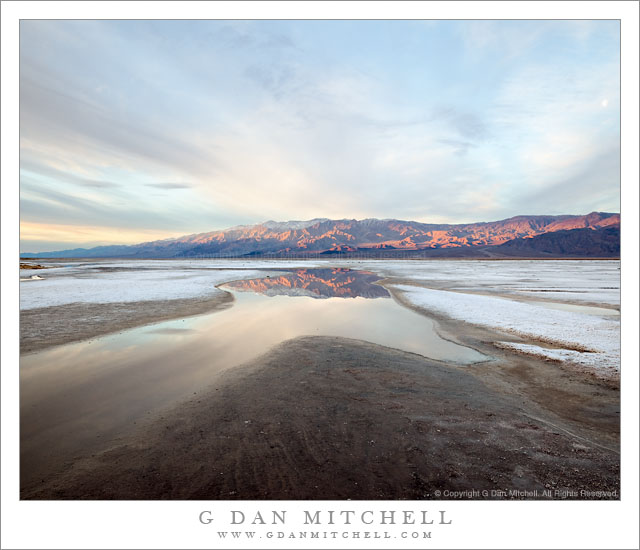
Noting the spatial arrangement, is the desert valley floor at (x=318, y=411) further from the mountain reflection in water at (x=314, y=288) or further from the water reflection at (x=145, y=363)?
the mountain reflection in water at (x=314, y=288)

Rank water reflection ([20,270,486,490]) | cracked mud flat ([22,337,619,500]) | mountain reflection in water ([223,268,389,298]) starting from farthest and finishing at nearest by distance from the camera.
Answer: mountain reflection in water ([223,268,389,298])
water reflection ([20,270,486,490])
cracked mud flat ([22,337,619,500])

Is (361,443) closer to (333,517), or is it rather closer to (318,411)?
(318,411)

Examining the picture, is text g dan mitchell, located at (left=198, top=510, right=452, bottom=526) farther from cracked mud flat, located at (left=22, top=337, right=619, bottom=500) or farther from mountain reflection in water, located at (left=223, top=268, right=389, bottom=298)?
mountain reflection in water, located at (left=223, top=268, right=389, bottom=298)

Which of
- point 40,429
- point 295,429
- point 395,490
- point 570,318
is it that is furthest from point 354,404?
point 570,318

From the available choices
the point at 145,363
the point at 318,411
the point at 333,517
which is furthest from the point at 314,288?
the point at 333,517

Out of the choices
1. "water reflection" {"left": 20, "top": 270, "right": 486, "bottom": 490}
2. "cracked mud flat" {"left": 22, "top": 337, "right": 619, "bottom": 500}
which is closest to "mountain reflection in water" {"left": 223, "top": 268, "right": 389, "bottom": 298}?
"water reflection" {"left": 20, "top": 270, "right": 486, "bottom": 490}
